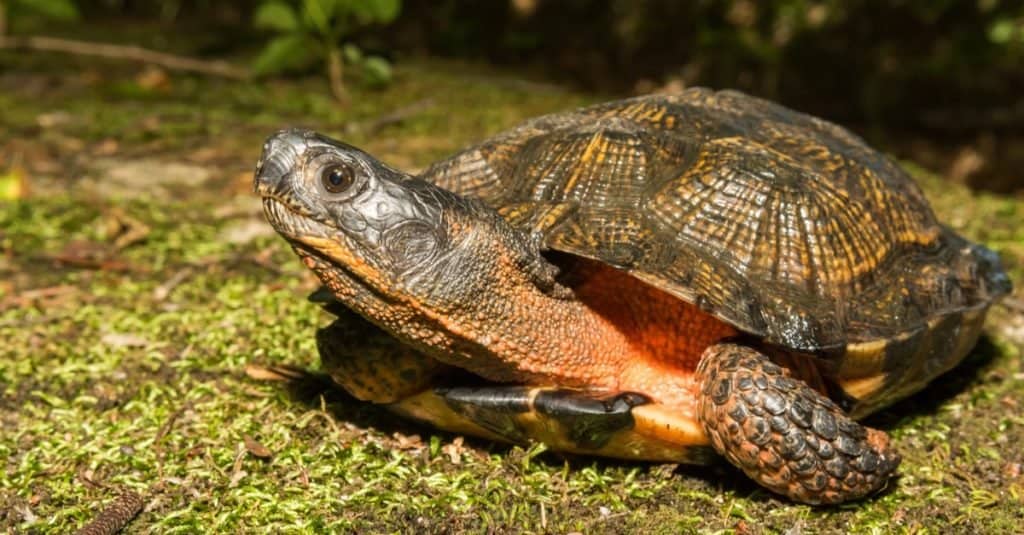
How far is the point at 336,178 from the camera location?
2404 mm

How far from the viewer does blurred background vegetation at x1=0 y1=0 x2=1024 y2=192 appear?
24.7 ft

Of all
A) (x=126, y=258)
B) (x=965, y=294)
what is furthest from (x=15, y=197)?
(x=965, y=294)

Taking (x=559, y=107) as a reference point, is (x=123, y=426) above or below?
below

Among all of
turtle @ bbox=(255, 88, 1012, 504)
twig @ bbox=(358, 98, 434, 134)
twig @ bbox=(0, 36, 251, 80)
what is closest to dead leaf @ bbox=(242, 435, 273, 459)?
turtle @ bbox=(255, 88, 1012, 504)

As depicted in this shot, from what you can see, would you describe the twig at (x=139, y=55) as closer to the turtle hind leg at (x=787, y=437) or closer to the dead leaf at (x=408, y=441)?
the dead leaf at (x=408, y=441)

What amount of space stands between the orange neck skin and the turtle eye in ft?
0.48

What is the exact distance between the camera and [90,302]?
374cm

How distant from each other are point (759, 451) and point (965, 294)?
1.13 metres

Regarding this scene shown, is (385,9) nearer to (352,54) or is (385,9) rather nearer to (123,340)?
(352,54)

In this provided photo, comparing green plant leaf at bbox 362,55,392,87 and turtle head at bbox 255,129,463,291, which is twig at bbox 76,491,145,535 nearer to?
turtle head at bbox 255,129,463,291

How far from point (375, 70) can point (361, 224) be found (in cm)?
479

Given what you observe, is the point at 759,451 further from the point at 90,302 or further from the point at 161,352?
the point at 90,302

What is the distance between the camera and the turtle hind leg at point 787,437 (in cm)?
245

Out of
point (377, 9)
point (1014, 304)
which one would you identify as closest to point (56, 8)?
point (377, 9)
